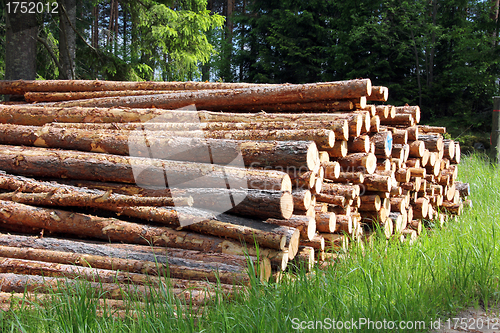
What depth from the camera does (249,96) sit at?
5.20 metres

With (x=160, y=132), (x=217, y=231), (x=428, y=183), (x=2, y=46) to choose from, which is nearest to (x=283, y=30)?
(x=2, y=46)

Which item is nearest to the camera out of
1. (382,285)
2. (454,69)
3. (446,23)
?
(382,285)

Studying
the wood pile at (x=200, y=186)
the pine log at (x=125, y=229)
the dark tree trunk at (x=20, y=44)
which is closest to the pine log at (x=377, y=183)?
the wood pile at (x=200, y=186)

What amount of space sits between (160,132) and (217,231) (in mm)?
1583

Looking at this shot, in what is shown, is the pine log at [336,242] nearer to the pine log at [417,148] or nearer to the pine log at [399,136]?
the pine log at [399,136]

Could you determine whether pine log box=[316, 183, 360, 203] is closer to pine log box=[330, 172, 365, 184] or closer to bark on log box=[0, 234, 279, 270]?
pine log box=[330, 172, 365, 184]

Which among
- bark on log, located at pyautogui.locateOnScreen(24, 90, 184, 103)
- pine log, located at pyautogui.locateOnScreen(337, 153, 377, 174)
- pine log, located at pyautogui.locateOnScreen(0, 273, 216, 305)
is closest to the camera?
pine log, located at pyautogui.locateOnScreen(0, 273, 216, 305)

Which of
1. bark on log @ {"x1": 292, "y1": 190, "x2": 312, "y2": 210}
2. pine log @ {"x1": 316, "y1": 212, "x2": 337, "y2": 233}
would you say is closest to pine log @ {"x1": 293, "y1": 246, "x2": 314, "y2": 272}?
pine log @ {"x1": 316, "y1": 212, "x2": 337, "y2": 233}

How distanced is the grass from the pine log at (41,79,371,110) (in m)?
2.14

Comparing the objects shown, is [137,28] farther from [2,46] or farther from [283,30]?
[283,30]

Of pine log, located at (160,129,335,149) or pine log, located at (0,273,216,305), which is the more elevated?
pine log, located at (160,129,335,149)

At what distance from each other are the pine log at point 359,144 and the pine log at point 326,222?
3.07ft

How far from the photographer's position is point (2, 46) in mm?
11242

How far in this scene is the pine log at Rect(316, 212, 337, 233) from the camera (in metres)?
4.11
